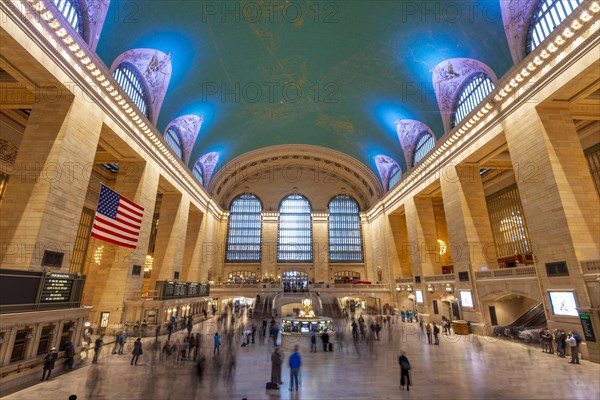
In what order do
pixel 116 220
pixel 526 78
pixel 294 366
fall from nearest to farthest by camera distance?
pixel 294 366
pixel 526 78
pixel 116 220

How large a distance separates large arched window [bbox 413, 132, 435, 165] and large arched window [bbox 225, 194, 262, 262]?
22.5 m

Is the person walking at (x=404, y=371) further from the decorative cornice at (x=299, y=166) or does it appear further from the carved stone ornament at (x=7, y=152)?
the decorative cornice at (x=299, y=166)

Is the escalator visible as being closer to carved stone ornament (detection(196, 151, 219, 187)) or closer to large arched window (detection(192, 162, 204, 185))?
large arched window (detection(192, 162, 204, 185))

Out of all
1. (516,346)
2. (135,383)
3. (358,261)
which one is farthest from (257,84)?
(358,261)

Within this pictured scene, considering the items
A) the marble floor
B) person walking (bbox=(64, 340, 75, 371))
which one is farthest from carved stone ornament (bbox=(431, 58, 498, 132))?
person walking (bbox=(64, 340, 75, 371))

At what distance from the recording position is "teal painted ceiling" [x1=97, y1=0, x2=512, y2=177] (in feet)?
49.8

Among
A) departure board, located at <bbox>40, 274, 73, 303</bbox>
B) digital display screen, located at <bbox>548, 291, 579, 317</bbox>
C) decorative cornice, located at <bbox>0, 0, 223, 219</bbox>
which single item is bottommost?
digital display screen, located at <bbox>548, 291, 579, 317</bbox>

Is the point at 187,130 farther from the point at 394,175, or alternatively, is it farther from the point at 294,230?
the point at 394,175

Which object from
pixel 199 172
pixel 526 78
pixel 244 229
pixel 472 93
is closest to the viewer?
pixel 526 78

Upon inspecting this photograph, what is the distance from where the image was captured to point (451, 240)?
20.4m

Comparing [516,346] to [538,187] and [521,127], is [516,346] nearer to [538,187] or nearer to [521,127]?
[538,187]

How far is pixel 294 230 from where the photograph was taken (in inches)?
1634

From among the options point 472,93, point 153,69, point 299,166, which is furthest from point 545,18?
point 299,166

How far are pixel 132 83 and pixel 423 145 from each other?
22.1 meters
